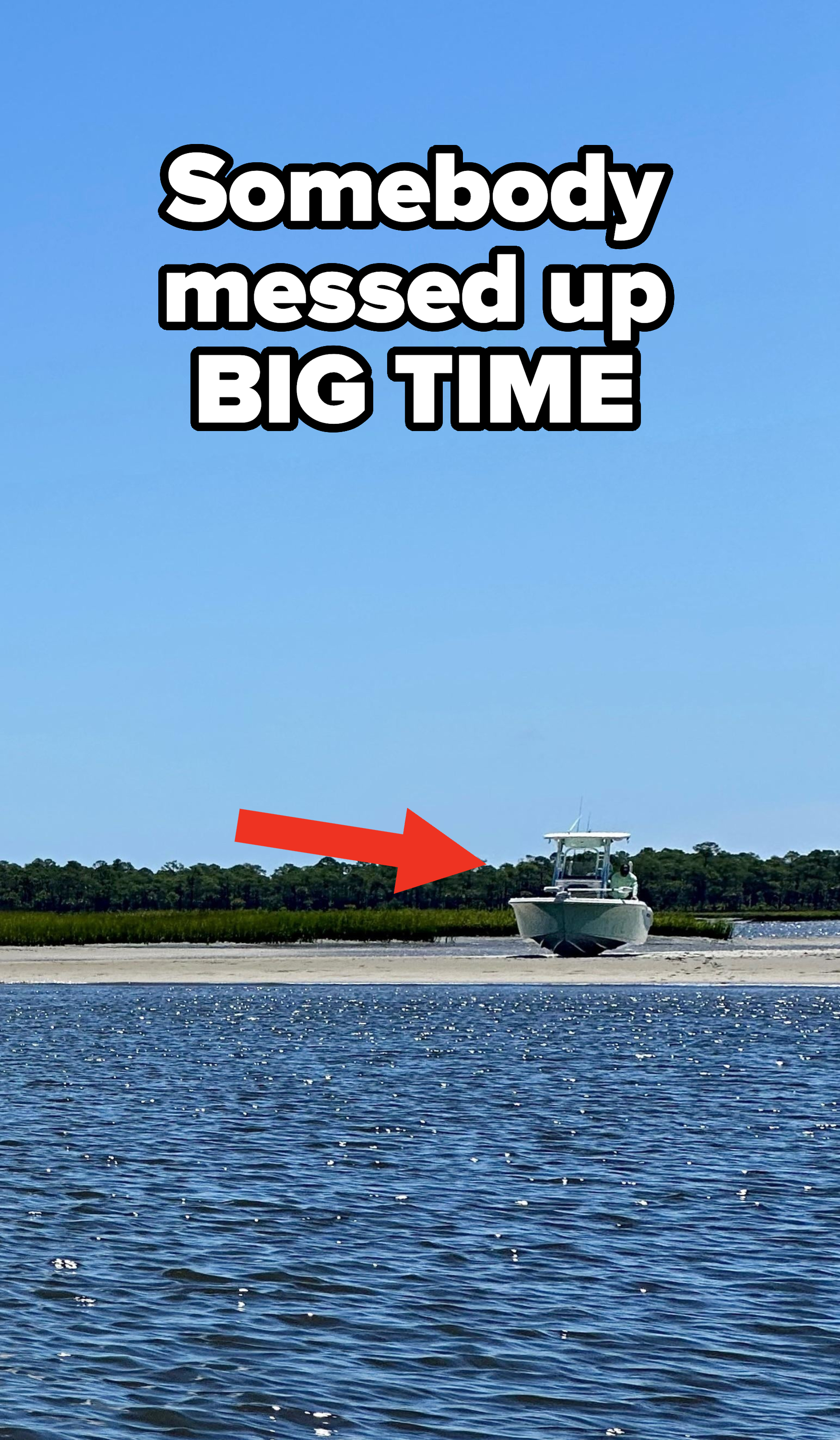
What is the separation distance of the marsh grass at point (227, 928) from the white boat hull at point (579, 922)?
16.6m

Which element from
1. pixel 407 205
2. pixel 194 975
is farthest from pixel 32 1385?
pixel 194 975

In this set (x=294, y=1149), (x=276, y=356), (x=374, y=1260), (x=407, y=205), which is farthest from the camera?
(x=276, y=356)

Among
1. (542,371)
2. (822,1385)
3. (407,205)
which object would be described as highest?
(407,205)

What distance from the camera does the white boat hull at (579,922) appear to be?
75500 millimetres

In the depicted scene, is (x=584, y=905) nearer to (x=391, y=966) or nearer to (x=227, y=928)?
(x=391, y=966)

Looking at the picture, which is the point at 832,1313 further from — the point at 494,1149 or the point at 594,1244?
the point at 494,1149

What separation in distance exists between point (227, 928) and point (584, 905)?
949 inches

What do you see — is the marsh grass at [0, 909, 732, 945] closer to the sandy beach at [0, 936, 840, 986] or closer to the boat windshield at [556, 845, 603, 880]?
the sandy beach at [0, 936, 840, 986]

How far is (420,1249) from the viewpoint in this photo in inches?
691

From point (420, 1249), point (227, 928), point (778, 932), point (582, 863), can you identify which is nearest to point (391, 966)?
point (582, 863)

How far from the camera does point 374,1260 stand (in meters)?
17.0

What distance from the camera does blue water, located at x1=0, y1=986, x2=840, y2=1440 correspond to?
12.4 metres

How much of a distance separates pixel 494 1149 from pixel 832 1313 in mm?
9417

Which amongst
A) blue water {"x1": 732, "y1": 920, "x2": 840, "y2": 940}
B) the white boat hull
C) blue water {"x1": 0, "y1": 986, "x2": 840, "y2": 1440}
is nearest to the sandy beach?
the white boat hull
